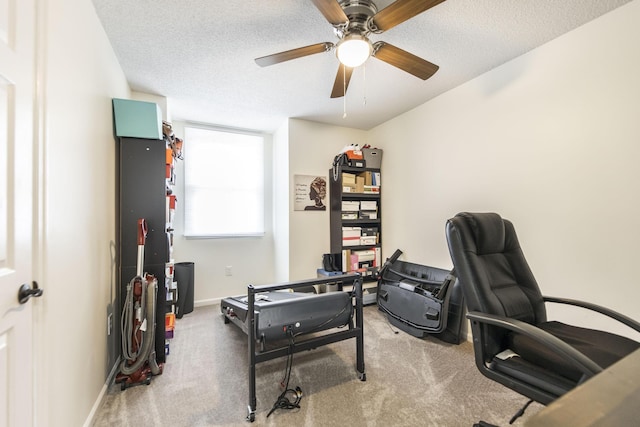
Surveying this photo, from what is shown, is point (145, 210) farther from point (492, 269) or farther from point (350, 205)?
point (492, 269)

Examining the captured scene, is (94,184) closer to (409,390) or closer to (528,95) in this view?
(409,390)

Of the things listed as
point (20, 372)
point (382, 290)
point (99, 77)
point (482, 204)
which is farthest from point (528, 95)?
point (20, 372)

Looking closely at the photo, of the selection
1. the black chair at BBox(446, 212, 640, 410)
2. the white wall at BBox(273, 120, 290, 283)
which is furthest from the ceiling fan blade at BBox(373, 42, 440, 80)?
the white wall at BBox(273, 120, 290, 283)

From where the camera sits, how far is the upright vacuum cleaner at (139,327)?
6.02ft

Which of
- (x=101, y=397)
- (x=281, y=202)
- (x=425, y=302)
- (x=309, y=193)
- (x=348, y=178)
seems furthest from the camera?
(x=281, y=202)

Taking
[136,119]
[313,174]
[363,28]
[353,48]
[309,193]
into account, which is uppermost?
[363,28]

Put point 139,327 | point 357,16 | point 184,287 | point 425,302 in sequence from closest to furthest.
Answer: point 357,16
point 139,327
point 425,302
point 184,287

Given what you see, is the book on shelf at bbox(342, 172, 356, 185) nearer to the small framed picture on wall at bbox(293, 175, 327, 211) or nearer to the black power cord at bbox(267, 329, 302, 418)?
the small framed picture on wall at bbox(293, 175, 327, 211)

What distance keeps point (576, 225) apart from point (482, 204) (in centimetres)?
69

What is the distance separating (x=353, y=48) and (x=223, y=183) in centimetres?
275

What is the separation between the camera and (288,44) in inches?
79.4

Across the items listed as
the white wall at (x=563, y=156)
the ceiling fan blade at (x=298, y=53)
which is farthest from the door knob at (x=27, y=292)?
the white wall at (x=563, y=156)

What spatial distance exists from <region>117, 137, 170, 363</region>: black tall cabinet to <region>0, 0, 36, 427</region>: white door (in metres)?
1.09

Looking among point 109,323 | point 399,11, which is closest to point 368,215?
point 399,11
